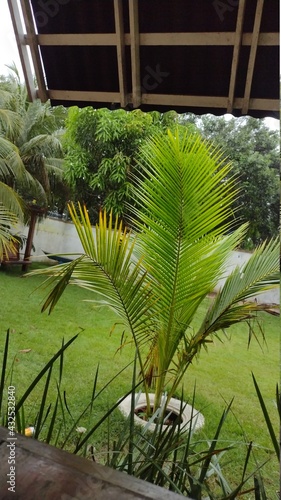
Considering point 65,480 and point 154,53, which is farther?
point 154,53

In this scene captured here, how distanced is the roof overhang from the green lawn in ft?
3.45

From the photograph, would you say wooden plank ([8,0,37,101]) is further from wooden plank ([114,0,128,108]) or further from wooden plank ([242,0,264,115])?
wooden plank ([242,0,264,115])

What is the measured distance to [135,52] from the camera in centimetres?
106

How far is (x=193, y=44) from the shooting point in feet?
3.44

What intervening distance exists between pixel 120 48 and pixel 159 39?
0.11m

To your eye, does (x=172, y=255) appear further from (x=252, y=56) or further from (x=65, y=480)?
(x=65, y=480)

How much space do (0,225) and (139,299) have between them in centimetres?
183

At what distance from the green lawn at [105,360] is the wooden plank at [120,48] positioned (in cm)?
109

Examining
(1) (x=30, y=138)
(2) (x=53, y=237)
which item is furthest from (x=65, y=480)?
(1) (x=30, y=138)

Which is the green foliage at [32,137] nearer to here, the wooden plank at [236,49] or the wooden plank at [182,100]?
the wooden plank at [182,100]

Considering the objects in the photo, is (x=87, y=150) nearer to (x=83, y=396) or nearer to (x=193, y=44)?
(x=83, y=396)

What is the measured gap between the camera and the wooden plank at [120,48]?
3.25 feet

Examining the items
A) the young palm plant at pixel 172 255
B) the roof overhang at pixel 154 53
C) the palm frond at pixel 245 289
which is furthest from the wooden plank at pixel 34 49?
the palm frond at pixel 245 289

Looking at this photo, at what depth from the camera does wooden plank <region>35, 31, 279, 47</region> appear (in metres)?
1.00
